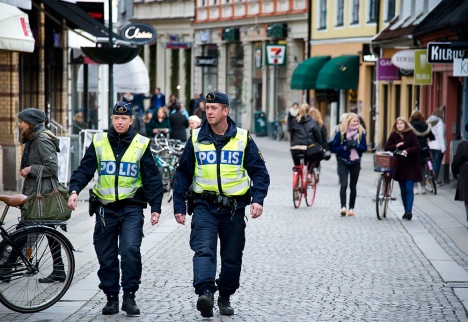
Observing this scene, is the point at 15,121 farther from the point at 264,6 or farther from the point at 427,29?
the point at 264,6

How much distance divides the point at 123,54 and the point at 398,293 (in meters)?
9.28

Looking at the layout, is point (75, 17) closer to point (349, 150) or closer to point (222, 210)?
point (349, 150)

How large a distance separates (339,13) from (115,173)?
35021 millimetres

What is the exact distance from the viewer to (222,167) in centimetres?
894

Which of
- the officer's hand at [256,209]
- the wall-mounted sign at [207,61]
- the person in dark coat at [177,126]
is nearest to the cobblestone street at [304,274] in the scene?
the officer's hand at [256,209]

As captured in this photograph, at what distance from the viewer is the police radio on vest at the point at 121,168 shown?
357 inches

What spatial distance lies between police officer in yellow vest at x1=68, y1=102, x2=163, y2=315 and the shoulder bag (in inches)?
48.8

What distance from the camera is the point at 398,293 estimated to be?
1038 centimetres

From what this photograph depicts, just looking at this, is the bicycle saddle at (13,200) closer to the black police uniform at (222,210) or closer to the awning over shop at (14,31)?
the black police uniform at (222,210)

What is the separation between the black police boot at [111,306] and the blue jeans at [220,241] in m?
0.72

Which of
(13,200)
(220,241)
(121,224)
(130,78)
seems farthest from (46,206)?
(130,78)

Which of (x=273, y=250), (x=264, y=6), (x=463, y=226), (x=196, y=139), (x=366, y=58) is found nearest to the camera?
(x=196, y=139)

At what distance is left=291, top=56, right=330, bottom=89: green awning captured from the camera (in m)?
43.0

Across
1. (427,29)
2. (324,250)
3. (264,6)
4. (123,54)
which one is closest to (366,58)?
(427,29)
